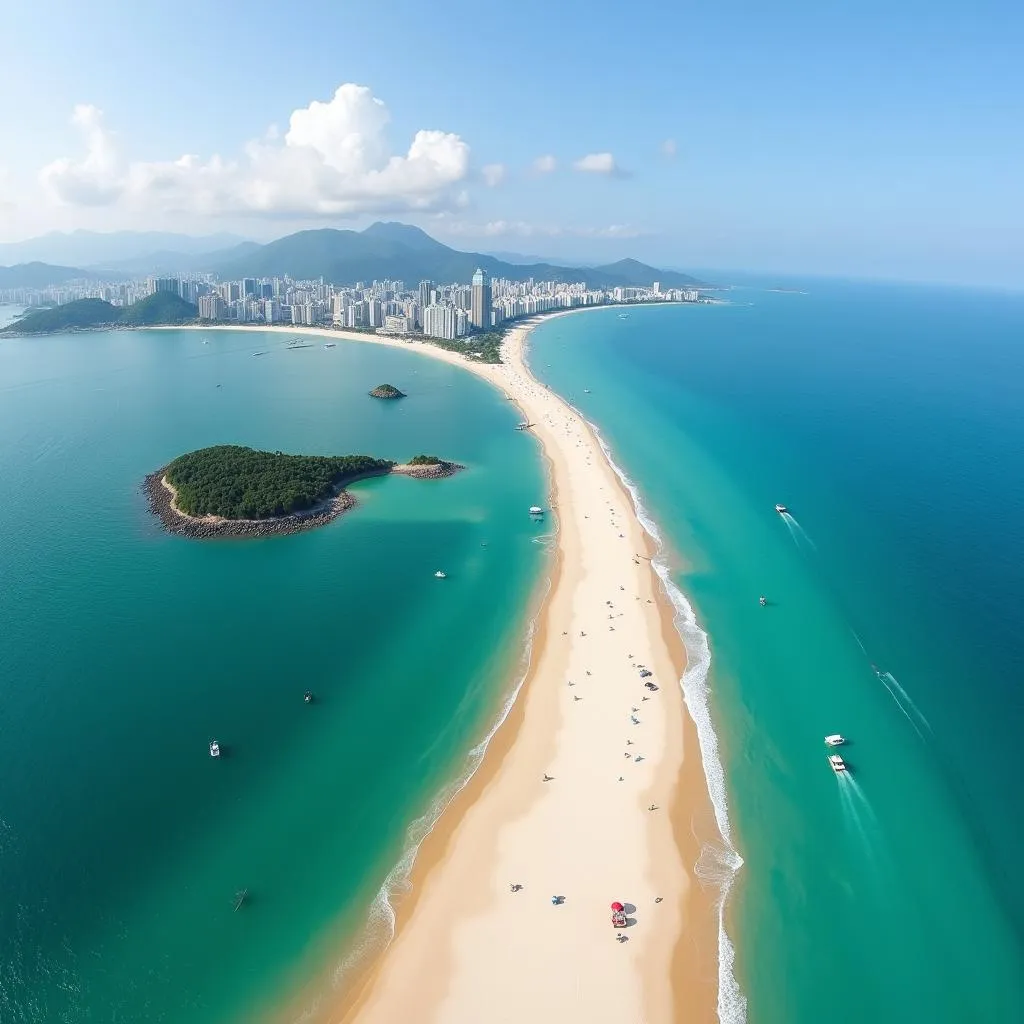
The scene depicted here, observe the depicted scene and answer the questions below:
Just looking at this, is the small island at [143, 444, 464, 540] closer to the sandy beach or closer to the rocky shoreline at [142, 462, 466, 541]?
the rocky shoreline at [142, 462, 466, 541]

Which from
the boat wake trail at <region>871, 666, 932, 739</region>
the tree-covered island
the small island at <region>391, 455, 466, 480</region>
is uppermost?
the tree-covered island

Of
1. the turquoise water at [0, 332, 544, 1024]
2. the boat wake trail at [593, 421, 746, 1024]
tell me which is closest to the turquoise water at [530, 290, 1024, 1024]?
the boat wake trail at [593, 421, 746, 1024]

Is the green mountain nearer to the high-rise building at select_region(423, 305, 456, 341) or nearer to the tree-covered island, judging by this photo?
the high-rise building at select_region(423, 305, 456, 341)

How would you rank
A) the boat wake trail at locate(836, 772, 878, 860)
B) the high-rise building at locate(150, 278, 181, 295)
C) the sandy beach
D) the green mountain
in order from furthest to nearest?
the high-rise building at locate(150, 278, 181, 295) < the green mountain < the boat wake trail at locate(836, 772, 878, 860) < the sandy beach

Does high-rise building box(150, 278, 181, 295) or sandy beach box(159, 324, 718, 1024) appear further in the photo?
high-rise building box(150, 278, 181, 295)

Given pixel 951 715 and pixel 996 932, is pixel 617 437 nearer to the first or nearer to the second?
pixel 951 715

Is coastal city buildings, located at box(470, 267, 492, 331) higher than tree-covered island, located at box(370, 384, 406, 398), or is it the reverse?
coastal city buildings, located at box(470, 267, 492, 331)

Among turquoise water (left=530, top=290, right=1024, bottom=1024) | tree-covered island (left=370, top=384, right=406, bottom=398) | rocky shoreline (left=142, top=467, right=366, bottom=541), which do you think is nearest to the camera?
turquoise water (left=530, top=290, right=1024, bottom=1024)

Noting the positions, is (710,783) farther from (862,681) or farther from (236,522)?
(236,522)

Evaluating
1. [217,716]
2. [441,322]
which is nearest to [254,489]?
[217,716]
